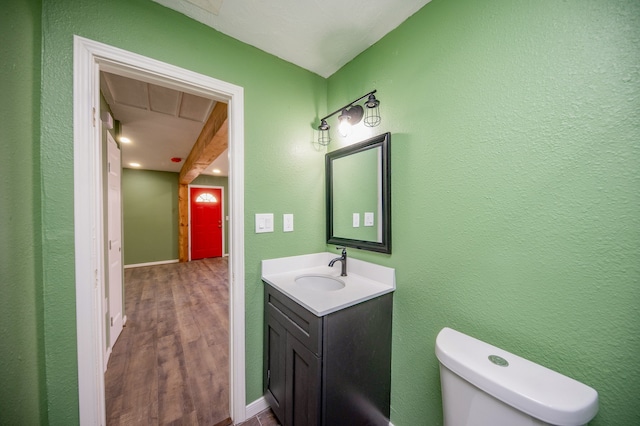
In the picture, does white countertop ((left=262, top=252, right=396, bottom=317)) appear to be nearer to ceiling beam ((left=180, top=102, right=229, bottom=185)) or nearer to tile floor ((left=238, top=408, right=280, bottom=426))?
tile floor ((left=238, top=408, right=280, bottom=426))

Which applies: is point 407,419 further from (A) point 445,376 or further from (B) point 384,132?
(B) point 384,132

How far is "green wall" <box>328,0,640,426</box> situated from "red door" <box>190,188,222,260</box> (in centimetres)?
582

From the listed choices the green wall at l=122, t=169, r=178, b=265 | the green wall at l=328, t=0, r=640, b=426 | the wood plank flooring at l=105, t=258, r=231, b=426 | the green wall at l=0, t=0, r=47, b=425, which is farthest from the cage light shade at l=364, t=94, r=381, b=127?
the green wall at l=122, t=169, r=178, b=265

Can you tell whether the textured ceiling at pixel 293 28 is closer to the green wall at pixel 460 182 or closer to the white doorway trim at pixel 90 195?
the green wall at pixel 460 182

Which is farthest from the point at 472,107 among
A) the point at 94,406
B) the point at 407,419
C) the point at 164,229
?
the point at 164,229

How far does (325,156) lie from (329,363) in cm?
137

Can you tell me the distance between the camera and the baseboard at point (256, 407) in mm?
1394

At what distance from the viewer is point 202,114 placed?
7.70 ft

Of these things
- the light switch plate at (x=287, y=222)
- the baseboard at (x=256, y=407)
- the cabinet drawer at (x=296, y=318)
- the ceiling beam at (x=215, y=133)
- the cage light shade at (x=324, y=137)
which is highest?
the ceiling beam at (x=215, y=133)

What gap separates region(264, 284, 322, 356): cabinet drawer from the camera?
3.23ft

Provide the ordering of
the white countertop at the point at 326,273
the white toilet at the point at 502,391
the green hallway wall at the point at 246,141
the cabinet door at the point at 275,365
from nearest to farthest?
the white toilet at the point at 502,391 < the green hallway wall at the point at 246,141 < the white countertop at the point at 326,273 < the cabinet door at the point at 275,365

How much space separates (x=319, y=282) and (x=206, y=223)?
539cm

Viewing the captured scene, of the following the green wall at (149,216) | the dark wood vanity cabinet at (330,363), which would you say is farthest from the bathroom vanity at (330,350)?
the green wall at (149,216)

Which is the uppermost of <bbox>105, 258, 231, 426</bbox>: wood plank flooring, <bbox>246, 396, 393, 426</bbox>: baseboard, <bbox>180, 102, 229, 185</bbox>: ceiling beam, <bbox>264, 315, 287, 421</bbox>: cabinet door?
<bbox>180, 102, 229, 185</bbox>: ceiling beam
